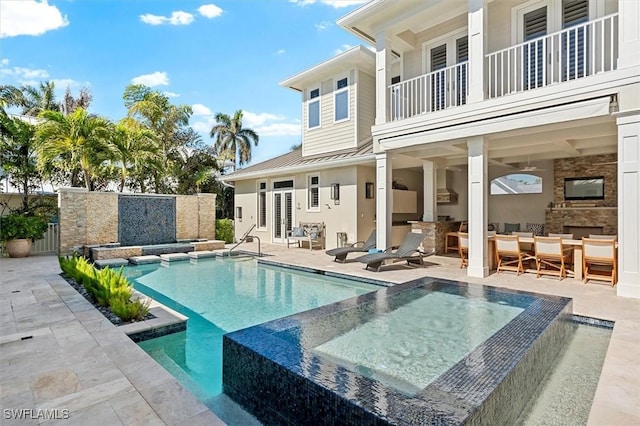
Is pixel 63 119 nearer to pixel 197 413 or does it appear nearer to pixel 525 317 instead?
pixel 197 413

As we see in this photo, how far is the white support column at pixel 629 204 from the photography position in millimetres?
5941

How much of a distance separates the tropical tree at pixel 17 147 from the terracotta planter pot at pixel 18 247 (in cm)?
180

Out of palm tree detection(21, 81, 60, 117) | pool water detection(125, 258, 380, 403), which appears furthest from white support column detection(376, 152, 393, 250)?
palm tree detection(21, 81, 60, 117)

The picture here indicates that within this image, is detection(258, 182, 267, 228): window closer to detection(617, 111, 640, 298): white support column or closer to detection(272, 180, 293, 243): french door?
detection(272, 180, 293, 243): french door

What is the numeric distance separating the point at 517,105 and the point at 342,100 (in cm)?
771

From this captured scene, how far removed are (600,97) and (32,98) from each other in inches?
1133

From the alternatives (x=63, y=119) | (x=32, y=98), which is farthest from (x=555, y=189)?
(x=32, y=98)

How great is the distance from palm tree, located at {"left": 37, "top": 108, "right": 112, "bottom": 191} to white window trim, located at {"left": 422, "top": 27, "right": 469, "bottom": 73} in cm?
1221

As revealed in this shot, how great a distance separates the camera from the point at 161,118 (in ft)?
69.0

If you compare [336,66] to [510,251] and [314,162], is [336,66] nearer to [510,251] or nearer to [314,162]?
[314,162]

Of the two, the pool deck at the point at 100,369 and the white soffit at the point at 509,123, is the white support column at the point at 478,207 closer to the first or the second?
the white soffit at the point at 509,123

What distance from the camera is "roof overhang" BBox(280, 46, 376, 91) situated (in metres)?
12.7

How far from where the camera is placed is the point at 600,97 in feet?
20.8

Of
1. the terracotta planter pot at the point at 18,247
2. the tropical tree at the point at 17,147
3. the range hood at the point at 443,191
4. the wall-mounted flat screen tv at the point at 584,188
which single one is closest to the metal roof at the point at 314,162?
the range hood at the point at 443,191
